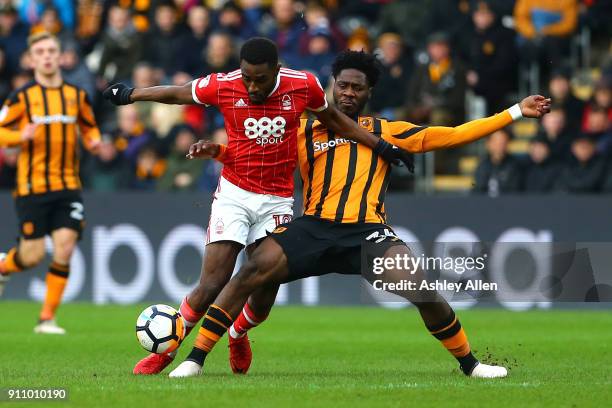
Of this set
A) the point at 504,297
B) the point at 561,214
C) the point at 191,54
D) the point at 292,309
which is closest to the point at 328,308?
the point at 292,309

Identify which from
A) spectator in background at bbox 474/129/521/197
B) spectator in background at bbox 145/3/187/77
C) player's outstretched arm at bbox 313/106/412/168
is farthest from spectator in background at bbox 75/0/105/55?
player's outstretched arm at bbox 313/106/412/168

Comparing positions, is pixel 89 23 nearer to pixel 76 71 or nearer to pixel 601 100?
pixel 76 71

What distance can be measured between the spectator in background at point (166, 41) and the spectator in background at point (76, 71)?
1019 mm

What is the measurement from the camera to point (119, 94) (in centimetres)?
872

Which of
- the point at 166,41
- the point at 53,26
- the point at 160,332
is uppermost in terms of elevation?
the point at 53,26

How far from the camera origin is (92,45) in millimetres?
20422

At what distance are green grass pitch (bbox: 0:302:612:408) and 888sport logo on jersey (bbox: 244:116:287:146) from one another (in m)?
1.63

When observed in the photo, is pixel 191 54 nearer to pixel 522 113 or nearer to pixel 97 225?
pixel 97 225

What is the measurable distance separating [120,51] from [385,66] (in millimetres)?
4313

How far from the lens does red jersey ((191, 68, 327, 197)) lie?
8.69 metres

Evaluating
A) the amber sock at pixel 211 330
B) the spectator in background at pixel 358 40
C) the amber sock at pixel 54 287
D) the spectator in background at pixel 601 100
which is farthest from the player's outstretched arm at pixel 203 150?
the spectator in background at pixel 358 40

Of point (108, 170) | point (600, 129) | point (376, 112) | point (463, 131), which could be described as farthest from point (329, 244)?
point (108, 170)

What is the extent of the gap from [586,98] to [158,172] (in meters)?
6.14

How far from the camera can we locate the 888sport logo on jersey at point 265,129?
8750mm
